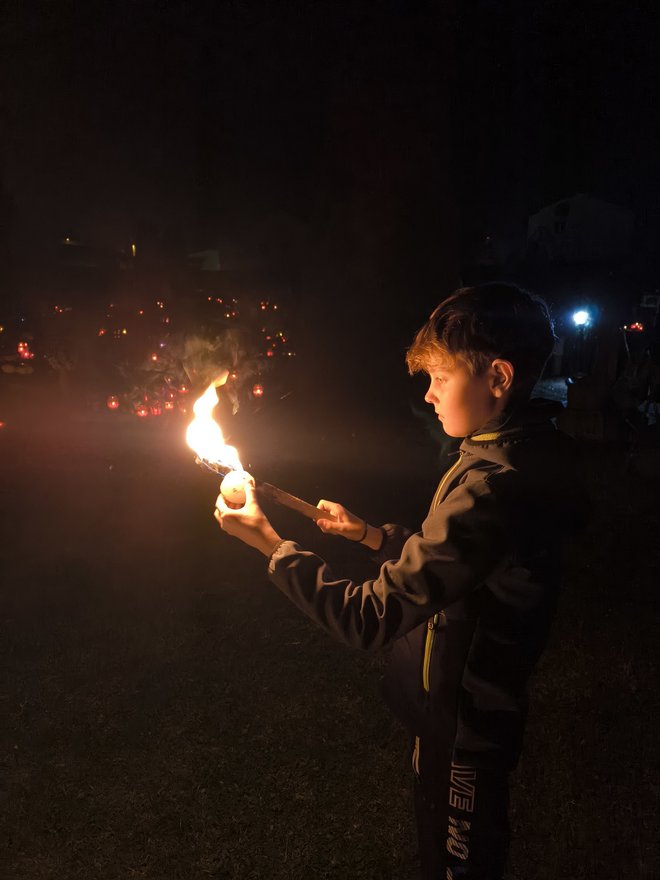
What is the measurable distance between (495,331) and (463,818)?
1.67m

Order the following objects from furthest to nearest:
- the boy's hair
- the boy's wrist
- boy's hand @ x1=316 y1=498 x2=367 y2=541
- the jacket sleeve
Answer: the boy's wrist, boy's hand @ x1=316 y1=498 x2=367 y2=541, the boy's hair, the jacket sleeve

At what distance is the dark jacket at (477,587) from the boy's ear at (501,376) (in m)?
0.10

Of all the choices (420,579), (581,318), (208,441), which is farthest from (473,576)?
(581,318)

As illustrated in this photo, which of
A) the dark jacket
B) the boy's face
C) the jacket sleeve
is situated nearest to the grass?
the dark jacket

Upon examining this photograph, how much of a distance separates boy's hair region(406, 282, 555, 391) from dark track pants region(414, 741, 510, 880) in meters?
1.36

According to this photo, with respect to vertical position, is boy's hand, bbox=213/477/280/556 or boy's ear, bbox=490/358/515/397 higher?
boy's ear, bbox=490/358/515/397

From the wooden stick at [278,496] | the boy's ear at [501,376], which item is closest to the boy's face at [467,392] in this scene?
the boy's ear at [501,376]

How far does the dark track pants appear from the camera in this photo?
6.42 ft

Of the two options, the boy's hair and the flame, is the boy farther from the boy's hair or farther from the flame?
the flame

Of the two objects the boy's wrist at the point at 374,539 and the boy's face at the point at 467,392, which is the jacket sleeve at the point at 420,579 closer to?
the boy's face at the point at 467,392

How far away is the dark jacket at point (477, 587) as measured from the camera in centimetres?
166

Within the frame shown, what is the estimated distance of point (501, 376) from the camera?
1779mm

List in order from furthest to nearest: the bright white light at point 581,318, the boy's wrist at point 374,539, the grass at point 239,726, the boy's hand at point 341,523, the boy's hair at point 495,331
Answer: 1. the bright white light at point 581,318
2. the grass at point 239,726
3. the boy's wrist at point 374,539
4. the boy's hand at point 341,523
5. the boy's hair at point 495,331

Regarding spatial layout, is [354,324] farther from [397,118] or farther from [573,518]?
[573,518]
